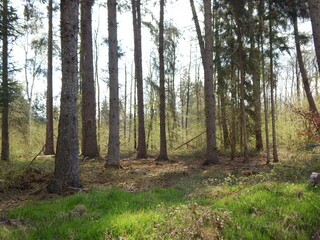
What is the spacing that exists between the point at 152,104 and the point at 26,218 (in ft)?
57.0

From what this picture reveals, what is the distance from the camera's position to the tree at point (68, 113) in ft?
19.1

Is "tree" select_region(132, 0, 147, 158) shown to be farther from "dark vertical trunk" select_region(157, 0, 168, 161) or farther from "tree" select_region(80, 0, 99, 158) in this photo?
"tree" select_region(80, 0, 99, 158)

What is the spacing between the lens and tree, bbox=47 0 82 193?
5832 millimetres

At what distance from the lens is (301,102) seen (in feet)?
51.6

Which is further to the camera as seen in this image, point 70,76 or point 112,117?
point 112,117

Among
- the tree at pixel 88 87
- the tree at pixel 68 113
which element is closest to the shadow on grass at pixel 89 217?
the tree at pixel 68 113

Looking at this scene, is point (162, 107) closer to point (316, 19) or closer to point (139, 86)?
point (139, 86)

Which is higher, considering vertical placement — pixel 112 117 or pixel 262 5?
pixel 262 5

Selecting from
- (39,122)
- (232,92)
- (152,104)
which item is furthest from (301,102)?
(39,122)

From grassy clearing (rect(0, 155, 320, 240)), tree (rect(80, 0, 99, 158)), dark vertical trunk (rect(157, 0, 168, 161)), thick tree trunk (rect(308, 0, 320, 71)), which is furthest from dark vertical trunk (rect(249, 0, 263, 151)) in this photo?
grassy clearing (rect(0, 155, 320, 240))

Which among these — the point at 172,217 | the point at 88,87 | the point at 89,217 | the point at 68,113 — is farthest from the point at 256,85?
the point at 89,217

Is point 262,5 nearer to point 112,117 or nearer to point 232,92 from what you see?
point 232,92

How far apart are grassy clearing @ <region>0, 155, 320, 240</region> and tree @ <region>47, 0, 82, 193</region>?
92 centimetres

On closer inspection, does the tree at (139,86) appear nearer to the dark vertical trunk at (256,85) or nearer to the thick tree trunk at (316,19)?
the dark vertical trunk at (256,85)
